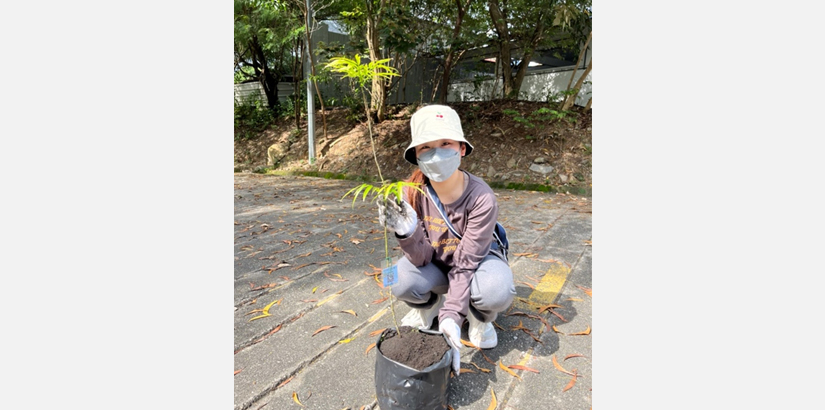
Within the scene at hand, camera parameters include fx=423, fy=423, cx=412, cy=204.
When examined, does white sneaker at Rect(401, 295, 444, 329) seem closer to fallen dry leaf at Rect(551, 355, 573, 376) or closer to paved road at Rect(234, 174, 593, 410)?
paved road at Rect(234, 174, 593, 410)

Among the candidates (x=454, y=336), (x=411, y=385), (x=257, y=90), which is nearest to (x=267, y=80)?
(x=257, y=90)

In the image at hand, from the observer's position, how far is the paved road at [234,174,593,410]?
1.83 meters

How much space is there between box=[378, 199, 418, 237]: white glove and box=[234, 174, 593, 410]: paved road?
27.4 inches

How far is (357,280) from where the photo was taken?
10.3ft

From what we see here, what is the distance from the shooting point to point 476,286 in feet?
6.54

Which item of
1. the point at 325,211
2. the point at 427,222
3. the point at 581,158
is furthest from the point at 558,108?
the point at 427,222

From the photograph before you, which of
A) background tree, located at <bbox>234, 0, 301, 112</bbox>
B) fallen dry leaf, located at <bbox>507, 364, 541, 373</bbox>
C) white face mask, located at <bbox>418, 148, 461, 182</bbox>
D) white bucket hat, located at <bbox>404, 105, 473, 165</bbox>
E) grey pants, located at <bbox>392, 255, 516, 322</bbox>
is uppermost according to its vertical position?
background tree, located at <bbox>234, 0, 301, 112</bbox>

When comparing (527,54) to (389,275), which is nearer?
(389,275)

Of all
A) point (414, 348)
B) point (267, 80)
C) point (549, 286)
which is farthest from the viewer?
point (267, 80)

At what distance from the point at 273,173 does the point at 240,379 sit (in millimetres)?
8733

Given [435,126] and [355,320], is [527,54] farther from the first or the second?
→ [355,320]

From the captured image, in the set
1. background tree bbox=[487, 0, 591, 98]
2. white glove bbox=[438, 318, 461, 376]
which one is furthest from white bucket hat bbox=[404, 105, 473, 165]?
background tree bbox=[487, 0, 591, 98]

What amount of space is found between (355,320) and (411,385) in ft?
3.26

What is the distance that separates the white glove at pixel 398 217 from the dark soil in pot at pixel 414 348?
434mm
